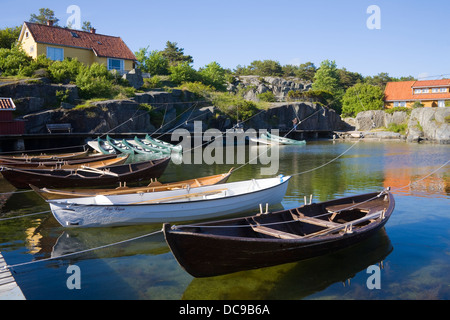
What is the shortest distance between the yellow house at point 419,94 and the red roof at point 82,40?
158ft

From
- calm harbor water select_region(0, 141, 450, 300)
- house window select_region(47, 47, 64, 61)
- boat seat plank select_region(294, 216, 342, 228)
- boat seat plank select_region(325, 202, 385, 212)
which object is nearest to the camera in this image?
calm harbor water select_region(0, 141, 450, 300)

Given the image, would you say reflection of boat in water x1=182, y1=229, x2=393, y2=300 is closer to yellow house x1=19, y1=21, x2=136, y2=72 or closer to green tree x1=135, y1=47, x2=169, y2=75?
yellow house x1=19, y1=21, x2=136, y2=72

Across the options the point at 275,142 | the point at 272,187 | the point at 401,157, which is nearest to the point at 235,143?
the point at 275,142

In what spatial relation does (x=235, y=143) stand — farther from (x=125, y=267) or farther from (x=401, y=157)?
(x=125, y=267)

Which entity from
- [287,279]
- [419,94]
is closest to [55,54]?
[287,279]

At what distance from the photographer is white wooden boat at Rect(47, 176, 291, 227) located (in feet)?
37.1

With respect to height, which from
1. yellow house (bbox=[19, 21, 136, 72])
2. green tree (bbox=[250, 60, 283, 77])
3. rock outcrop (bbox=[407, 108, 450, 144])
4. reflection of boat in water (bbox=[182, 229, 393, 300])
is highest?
green tree (bbox=[250, 60, 283, 77])

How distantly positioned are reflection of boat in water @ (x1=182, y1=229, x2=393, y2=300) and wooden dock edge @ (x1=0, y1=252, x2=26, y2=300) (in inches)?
126

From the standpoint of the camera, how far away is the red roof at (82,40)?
44938mm

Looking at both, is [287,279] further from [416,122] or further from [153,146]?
[416,122]

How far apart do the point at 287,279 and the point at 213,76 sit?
57.6 metres

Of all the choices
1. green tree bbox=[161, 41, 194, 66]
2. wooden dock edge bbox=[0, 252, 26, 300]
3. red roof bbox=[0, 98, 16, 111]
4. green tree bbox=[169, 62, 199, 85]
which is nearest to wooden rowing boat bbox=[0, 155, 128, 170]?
red roof bbox=[0, 98, 16, 111]
